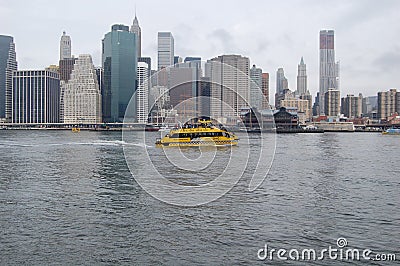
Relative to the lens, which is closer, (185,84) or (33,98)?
(185,84)

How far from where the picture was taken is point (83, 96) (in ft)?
594

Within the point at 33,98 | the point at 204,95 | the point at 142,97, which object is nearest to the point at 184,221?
the point at 204,95

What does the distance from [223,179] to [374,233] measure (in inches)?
434

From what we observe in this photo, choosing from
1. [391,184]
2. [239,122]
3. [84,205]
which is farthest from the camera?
[239,122]

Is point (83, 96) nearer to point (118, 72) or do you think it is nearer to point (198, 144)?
point (118, 72)

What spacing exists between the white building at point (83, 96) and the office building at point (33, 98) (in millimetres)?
7890

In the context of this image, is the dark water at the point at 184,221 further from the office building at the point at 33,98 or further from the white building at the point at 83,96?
the office building at the point at 33,98

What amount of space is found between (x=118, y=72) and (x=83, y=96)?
18362 mm

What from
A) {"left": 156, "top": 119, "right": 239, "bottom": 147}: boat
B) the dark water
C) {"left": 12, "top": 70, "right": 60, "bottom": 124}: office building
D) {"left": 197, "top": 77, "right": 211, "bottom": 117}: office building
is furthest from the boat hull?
{"left": 12, "top": 70, "right": 60, "bottom": 124}: office building

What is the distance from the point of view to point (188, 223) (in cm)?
1362

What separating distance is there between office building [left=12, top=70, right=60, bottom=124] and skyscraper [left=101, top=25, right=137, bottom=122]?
77.7ft

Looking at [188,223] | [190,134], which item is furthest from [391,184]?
[190,134]

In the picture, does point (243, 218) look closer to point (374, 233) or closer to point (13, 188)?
point (374, 233)

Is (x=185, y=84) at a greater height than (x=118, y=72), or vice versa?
(x=118, y=72)
